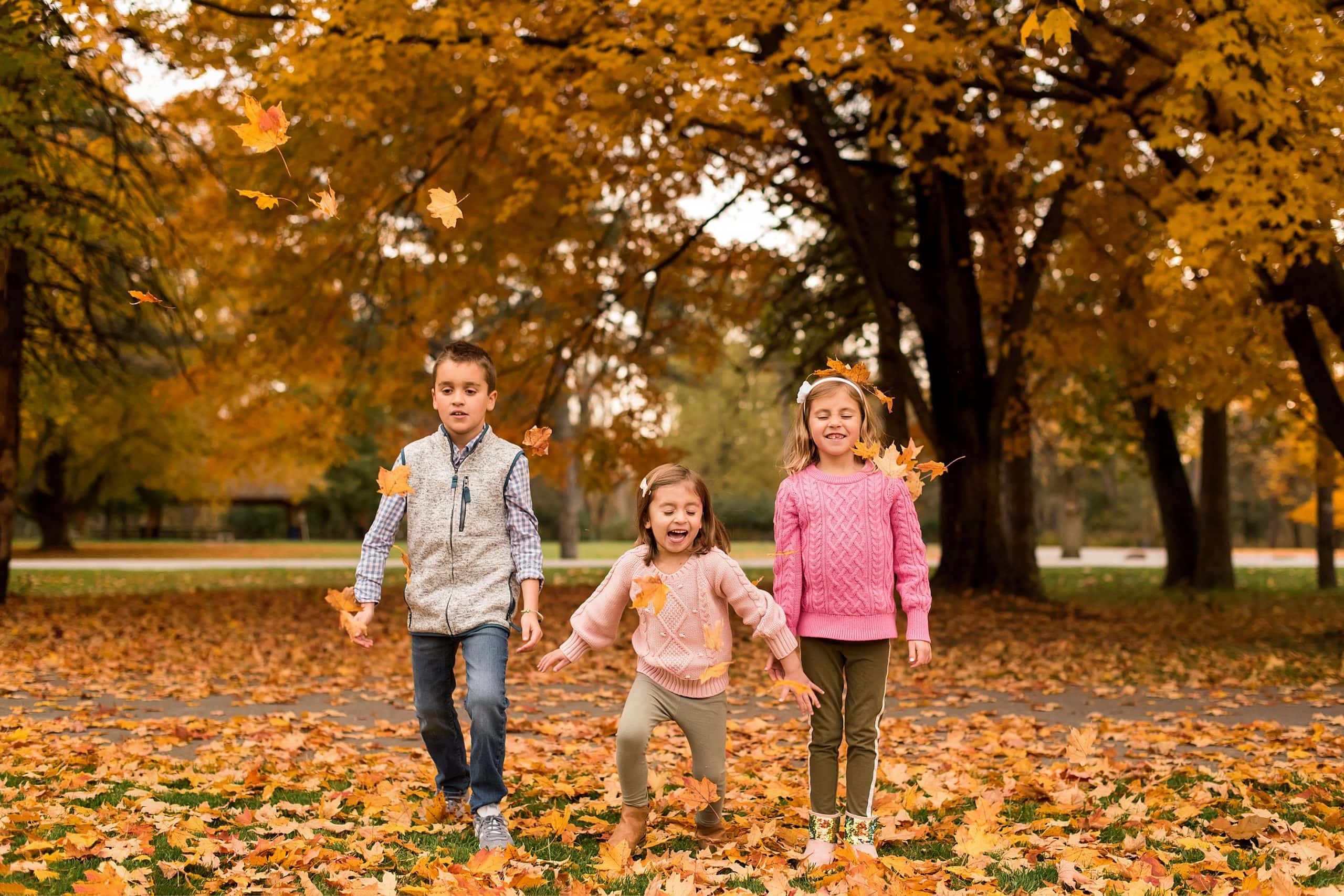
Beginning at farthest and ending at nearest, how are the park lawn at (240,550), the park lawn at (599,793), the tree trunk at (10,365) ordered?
the park lawn at (240,550), the tree trunk at (10,365), the park lawn at (599,793)

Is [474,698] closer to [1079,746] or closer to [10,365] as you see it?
[1079,746]

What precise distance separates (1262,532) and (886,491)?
176ft

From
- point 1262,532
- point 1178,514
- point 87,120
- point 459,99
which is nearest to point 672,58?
point 459,99

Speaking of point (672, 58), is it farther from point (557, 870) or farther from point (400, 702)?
point (557, 870)

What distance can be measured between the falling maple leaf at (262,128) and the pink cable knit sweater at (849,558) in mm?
2018

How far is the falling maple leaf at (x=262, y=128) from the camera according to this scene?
3.81m

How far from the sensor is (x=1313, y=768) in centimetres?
556

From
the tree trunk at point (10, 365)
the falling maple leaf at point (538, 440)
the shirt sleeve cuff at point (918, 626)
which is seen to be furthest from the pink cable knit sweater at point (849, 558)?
the tree trunk at point (10, 365)

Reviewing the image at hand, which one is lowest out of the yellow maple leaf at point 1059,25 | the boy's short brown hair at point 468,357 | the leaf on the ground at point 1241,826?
the leaf on the ground at point 1241,826

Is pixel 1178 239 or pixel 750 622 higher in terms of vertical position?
pixel 1178 239

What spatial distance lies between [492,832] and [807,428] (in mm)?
1738

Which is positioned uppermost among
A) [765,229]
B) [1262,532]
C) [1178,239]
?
[765,229]

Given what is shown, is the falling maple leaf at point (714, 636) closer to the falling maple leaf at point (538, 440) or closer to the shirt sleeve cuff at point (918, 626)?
A: the shirt sleeve cuff at point (918, 626)

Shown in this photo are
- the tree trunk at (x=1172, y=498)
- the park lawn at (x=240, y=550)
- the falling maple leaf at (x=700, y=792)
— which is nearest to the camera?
the falling maple leaf at (x=700, y=792)
